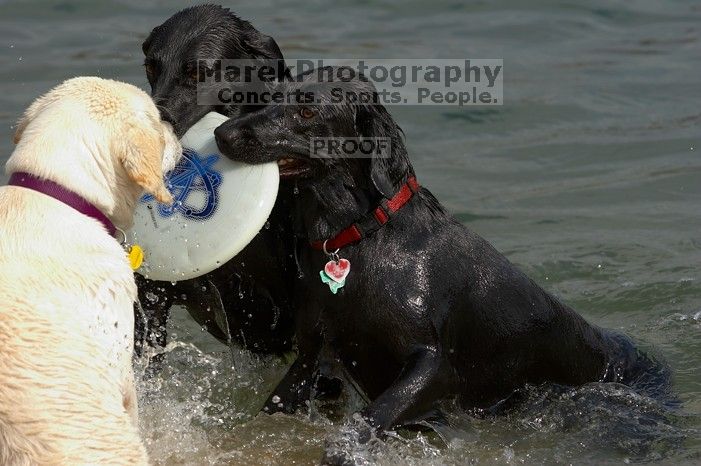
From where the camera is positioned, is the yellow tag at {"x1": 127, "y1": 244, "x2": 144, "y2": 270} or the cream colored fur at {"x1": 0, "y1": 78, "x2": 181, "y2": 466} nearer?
Answer: the cream colored fur at {"x1": 0, "y1": 78, "x2": 181, "y2": 466}

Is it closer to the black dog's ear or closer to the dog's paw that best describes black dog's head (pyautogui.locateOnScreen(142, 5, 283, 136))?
the black dog's ear

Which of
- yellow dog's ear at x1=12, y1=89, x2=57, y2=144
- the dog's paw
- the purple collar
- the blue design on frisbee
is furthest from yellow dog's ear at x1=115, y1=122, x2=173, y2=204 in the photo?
the dog's paw

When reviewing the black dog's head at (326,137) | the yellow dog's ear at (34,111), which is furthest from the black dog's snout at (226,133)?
the yellow dog's ear at (34,111)

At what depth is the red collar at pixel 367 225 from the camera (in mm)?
5465

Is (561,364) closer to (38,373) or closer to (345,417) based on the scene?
(345,417)

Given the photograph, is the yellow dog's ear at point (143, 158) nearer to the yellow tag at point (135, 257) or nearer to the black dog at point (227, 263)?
the yellow tag at point (135, 257)

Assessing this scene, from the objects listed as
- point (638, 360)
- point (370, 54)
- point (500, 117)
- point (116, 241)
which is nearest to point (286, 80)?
point (116, 241)

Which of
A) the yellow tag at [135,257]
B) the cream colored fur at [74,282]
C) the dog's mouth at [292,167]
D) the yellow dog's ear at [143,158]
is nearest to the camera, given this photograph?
the cream colored fur at [74,282]

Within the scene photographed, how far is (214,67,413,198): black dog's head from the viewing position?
17.8 feet

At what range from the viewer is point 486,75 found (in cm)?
1231

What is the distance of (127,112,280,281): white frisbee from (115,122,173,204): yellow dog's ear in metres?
0.68

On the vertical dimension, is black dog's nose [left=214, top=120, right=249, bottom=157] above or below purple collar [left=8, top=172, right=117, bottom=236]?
above

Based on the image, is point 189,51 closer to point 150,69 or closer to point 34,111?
point 150,69

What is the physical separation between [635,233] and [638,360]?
99.6 inches
